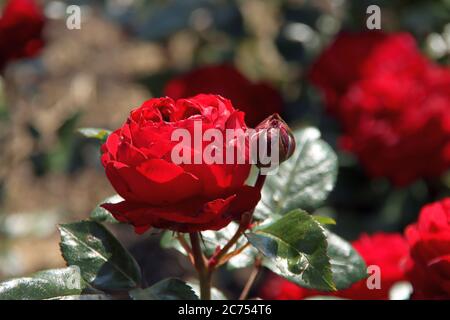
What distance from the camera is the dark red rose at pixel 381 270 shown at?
83cm

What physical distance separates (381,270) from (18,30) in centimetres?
91

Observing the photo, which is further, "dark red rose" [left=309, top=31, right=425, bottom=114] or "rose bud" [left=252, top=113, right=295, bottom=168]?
"dark red rose" [left=309, top=31, right=425, bottom=114]

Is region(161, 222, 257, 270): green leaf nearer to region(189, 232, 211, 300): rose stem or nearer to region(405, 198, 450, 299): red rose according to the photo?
region(189, 232, 211, 300): rose stem

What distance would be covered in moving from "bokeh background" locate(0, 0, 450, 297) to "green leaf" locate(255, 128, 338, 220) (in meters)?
0.65

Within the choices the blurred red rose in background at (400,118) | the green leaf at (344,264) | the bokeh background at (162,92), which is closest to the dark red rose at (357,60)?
the blurred red rose in background at (400,118)

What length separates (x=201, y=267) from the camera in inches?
27.4

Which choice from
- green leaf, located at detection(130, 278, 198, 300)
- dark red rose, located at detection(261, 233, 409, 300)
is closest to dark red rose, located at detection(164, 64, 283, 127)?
dark red rose, located at detection(261, 233, 409, 300)

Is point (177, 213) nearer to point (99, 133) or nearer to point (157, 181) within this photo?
point (157, 181)

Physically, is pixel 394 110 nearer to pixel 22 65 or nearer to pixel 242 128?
pixel 242 128

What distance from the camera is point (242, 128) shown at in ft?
2.06

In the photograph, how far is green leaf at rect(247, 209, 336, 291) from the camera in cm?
64

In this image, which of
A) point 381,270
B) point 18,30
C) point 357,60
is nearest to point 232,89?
point 357,60

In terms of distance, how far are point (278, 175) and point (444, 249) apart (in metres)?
0.20
